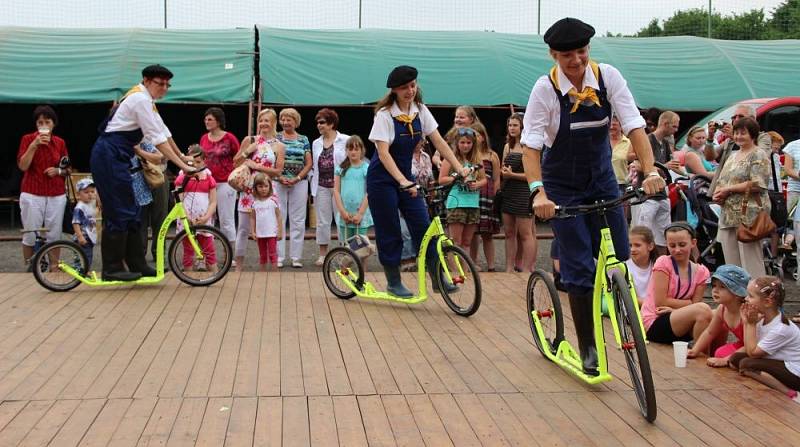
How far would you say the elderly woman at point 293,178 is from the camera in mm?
11203

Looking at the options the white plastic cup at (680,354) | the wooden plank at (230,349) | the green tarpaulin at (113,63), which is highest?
the green tarpaulin at (113,63)

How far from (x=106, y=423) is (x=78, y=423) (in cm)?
13

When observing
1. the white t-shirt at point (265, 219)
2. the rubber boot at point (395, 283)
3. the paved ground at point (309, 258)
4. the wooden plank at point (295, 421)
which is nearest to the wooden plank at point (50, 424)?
the wooden plank at point (295, 421)

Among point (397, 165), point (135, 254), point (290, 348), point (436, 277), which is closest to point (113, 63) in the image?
point (135, 254)

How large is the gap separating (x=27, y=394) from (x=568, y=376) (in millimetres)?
2892

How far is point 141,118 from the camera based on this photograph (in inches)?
333

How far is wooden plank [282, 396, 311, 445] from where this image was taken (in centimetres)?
445

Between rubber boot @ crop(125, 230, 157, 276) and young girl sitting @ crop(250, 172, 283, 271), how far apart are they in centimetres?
167

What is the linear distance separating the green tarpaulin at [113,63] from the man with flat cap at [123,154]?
745 centimetres

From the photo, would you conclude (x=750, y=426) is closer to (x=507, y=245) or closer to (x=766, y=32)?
(x=507, y=245)

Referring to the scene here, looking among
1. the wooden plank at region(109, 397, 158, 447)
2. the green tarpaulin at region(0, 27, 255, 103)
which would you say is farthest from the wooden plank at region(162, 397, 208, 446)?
the green tarpaulin at region(0, 27, 255, 103)

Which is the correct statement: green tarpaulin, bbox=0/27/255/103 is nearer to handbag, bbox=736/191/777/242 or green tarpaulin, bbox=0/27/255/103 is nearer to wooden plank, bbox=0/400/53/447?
handbag, bbox=736/191/777/242

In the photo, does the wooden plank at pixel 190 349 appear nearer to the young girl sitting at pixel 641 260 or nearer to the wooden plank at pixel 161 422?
the wooden plank at pixel 161 422

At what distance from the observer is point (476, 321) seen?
24.4 feet
